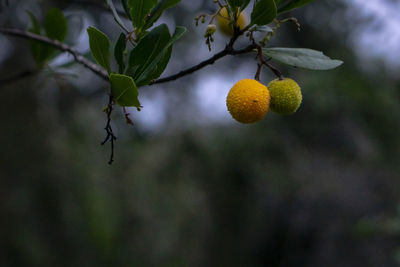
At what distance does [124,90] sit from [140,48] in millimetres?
100

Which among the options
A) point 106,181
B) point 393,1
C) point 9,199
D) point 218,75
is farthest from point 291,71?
point 9,199

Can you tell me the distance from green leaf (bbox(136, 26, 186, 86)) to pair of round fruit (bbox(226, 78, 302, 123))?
0.17 meters

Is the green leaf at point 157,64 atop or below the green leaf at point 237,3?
below

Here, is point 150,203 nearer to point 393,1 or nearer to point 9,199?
point 9,199

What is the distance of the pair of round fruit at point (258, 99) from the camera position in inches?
34.9

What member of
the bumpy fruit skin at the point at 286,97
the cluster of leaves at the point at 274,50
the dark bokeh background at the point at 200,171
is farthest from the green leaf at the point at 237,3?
the dark bokeh background at the point at 200,171

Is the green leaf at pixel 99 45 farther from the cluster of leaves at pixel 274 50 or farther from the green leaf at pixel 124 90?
the cluster of leaves at pixel 274 50

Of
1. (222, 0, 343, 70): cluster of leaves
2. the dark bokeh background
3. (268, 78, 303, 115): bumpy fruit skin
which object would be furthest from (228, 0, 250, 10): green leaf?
the dark bokeh background

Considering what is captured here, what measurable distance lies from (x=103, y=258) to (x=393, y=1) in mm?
3178

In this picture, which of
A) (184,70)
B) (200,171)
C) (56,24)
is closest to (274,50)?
(184,70)

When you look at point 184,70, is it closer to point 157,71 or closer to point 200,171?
point 157,71

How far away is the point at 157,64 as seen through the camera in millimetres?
858

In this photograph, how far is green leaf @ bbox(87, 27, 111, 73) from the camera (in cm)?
81

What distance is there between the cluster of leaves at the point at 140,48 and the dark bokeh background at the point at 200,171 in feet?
6.61
